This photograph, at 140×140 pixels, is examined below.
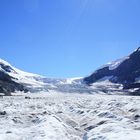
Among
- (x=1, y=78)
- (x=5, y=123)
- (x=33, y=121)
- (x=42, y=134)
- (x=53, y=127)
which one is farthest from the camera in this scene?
(x=1, y=78)

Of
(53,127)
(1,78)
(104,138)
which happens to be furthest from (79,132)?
(1,78)

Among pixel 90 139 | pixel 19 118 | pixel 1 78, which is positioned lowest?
pixel 90 139

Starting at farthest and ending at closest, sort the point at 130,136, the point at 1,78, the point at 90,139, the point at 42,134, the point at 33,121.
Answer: the point at 1,78, the point at 33,121, the point at 42,134, the point at 90,139, the point at 130,136

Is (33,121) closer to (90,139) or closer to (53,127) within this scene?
(53,127)

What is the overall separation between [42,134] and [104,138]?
3.52 meters

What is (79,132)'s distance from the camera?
59.8 ft

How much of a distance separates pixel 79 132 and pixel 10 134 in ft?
13.8

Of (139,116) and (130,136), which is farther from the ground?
(139,116)

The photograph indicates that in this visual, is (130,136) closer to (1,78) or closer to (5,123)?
(5,123)

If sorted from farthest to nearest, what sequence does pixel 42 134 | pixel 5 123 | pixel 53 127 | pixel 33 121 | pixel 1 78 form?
pixel 1 78, pixel 33 121, pixel 5 123, pixel 53 127, pixel 42 134

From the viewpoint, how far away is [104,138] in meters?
13.5

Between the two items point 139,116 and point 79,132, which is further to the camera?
point 139,116

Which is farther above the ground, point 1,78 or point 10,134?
point 1,78

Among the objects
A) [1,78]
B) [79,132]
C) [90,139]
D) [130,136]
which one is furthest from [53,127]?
[1,78]
